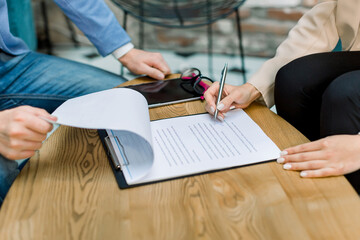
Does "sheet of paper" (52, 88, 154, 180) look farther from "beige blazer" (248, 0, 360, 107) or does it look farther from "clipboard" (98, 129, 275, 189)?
"beige blazer" (248, 0, 360, 107)

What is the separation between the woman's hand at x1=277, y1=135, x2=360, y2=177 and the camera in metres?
0.58

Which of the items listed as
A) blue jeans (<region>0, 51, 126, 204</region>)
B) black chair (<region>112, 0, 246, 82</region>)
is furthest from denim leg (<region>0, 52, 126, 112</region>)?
black chair (<region>112, 0, 246, 82</region>)

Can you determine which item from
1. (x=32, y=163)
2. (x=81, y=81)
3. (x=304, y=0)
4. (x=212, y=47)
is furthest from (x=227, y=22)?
(x=32, y=163)

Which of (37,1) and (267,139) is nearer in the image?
(267,139)

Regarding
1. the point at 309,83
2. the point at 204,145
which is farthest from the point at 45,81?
the point at 309,83

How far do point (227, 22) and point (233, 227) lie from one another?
2.25 meters

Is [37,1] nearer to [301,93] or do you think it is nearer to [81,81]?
[81,81]

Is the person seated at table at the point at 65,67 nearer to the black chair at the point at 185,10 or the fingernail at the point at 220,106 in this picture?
the fingernail at the point at 220,106

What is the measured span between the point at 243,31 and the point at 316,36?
169 centimetres

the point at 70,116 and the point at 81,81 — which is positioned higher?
the point at 70,116

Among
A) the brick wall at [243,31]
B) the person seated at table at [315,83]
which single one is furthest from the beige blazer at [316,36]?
the brick wall at [243,31]

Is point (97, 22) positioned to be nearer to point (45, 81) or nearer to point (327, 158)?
point (45, 81)

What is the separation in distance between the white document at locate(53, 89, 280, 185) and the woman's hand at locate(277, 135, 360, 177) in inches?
1.8

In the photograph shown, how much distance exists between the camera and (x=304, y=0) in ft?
7.58
